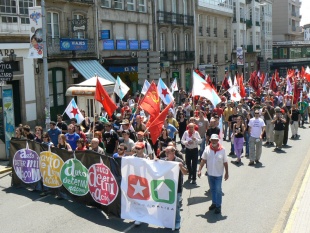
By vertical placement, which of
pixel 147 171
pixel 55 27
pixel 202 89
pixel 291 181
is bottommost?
pixel 291 181

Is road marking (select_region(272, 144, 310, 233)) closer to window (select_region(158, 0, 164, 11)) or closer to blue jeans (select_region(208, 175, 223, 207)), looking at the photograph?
blue jeans (select_region(208, 175, 223, 207))

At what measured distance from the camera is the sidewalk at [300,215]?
8.31 metres

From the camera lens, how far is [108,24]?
30750mm

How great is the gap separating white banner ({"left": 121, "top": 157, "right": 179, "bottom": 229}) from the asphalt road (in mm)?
237

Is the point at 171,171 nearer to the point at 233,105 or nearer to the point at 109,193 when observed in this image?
the point at 109,193

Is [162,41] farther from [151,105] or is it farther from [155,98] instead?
[151,105]

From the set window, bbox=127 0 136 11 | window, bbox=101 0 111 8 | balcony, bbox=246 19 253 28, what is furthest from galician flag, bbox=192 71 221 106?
balcony, bbox=246 19 253 28

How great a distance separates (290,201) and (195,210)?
6.93 ft

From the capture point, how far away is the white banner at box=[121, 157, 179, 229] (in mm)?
8484

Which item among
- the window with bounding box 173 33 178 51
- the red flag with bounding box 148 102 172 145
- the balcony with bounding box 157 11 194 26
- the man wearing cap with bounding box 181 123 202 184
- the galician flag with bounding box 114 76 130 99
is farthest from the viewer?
the window with bounding box 173 33 178 51

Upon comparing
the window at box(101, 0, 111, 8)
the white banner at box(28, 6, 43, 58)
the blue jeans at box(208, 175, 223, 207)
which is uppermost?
the window at box(101, 0, 111, 8)

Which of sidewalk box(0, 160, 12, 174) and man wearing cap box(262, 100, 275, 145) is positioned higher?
man wearing cap box(262, 100, 275, 145)

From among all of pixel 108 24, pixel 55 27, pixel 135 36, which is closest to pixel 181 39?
pixel 135 36

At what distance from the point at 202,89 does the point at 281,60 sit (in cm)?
6109
